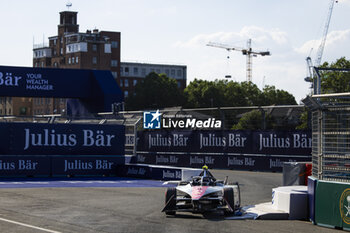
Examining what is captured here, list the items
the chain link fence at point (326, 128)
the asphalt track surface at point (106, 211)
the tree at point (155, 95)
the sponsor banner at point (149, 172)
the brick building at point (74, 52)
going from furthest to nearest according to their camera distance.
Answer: the brick building at point (74, 52)
the tree at point (155, 95)
the sponsor banner at point (149, 172)
the chain link fence at point (326, 128)
the asphalt track surface at point (106, 211)

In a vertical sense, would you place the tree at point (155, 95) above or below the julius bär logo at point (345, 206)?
above

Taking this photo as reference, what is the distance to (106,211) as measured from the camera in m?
14.4

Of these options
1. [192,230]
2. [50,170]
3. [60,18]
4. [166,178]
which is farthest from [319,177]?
[60,18]

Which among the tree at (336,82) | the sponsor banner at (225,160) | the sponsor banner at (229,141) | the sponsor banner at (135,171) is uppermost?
the tree at (336,82)

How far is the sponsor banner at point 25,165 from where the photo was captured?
25.0 meters

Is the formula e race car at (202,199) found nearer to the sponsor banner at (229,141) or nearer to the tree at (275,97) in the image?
the sponsor banner at (229,141)

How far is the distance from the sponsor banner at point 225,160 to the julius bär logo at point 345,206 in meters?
14.1

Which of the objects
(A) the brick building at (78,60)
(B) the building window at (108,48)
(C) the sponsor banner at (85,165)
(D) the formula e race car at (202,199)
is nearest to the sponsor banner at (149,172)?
(C) the sponsor banner at (85,165)

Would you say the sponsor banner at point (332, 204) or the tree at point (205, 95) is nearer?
the sponsor banner at point (332, 204)

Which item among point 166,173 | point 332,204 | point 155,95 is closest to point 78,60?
point 155,95

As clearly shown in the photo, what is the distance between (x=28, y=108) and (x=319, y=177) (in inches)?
5371

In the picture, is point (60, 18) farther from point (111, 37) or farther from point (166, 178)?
point (166, 178)

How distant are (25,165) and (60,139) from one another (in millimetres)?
1911

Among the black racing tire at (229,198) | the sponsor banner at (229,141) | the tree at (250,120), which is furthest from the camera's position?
the tree at (250,120)
